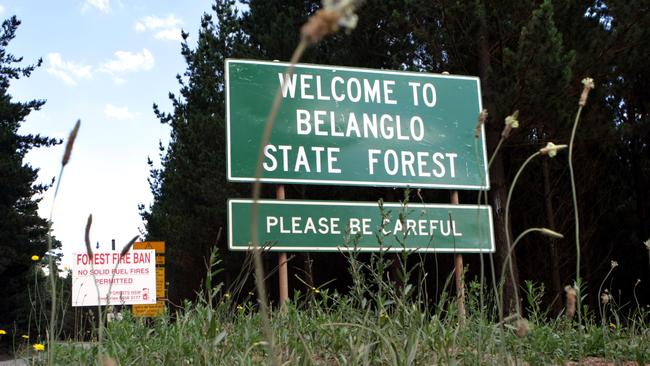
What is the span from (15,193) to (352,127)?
19.8 meters

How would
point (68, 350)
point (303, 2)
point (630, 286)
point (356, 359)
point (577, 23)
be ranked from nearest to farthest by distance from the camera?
point (356, 359)
point (68, 350)
point (577, 23)
point (630, 286)
point (303, 2)

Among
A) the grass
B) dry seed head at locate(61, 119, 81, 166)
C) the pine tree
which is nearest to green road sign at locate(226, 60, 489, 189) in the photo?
the grass

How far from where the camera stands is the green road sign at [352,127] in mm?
6262

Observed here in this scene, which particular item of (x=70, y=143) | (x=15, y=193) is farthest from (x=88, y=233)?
(x=15, y=193)

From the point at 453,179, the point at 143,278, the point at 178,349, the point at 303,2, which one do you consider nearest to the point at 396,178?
the point at 453,179

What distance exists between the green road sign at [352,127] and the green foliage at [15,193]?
17.5 metres

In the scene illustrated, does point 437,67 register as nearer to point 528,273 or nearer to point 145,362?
point 528,273

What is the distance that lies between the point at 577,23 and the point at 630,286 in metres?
5.47

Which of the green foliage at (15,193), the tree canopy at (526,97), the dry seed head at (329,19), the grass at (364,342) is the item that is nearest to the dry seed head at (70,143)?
the dry seed head at (329,19)

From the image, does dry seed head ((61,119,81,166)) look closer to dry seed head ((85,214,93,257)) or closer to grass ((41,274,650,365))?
dry seed head ((85,214,93,257))

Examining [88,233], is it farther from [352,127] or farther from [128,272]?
[128,272]

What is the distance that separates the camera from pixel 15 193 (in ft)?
76.3

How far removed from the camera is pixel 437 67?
12859 mm

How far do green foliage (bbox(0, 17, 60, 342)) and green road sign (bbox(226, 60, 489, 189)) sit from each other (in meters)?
17.5
